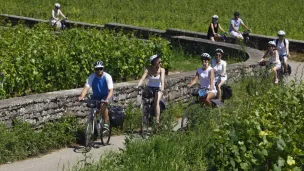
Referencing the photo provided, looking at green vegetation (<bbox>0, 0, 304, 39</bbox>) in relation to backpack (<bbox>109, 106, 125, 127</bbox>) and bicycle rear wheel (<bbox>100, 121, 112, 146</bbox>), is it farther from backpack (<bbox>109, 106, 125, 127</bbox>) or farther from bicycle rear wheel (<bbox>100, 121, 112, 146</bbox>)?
bicycle rear wheel (<bbox>100, 121, 112, 146</bbox>)

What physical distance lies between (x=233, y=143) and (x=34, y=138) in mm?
4998

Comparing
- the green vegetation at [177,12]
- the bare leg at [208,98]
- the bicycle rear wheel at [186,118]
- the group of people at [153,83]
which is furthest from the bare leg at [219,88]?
the green vegetation at [177,12]

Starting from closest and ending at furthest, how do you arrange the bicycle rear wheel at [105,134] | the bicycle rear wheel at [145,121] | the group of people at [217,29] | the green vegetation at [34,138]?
the green vegetation at [34,138]
the bicycle rear wheel at [105,134]
the bicycle rear wheel at [145,121]
the group of people at [217,29]

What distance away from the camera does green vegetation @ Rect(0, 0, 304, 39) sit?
3244cm

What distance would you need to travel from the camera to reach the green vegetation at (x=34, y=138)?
11203mm

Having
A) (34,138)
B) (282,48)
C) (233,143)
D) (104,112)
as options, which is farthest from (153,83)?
(282,48)

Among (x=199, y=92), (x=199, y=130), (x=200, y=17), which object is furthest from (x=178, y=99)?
(x=200, y=17)

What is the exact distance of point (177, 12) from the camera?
40.8 m

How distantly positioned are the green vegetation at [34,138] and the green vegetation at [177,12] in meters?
17.0

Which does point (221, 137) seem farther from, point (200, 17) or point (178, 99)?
point (200, 17)

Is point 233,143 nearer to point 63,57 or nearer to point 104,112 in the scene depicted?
point 104,112

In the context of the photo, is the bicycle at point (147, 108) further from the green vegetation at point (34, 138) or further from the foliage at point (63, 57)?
the foliage at point (63, 57)

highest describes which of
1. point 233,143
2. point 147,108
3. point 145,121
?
point 233,143

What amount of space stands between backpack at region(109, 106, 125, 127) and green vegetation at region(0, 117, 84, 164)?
2.02 feet
